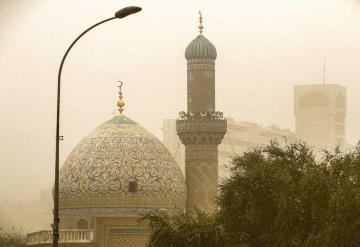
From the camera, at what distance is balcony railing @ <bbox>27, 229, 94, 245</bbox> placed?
198ft

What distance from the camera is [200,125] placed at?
209 ft

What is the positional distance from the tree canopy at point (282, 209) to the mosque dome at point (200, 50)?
1948cm

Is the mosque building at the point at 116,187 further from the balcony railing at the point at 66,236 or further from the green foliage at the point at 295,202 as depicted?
the green foliage at the point at 295,202

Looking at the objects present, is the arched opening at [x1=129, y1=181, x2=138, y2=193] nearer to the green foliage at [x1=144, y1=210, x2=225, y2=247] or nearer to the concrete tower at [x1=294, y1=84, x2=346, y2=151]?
the green foliage at [x1=144, y1=210, x2=225, y2=247]

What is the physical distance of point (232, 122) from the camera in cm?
13138

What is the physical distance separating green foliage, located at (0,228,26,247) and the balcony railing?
98cm

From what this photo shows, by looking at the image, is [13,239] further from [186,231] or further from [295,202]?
[295,202]

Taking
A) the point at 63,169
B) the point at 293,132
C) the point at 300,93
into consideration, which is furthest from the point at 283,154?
the point at 300,93

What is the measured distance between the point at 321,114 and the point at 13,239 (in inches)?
2820

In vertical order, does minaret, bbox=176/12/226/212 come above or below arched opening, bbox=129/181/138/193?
above

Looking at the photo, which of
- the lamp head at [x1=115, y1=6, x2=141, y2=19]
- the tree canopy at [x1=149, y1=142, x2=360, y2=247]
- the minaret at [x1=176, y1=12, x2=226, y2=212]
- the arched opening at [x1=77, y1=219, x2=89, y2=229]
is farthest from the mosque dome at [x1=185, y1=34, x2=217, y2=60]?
the lamp head at [x1=115, y1=6, x2=141, y2=19]

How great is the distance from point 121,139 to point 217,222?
20229 millimetres

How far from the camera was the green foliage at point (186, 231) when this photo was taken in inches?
1639

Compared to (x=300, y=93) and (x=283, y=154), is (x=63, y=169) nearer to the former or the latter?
(x=283, y=154)
